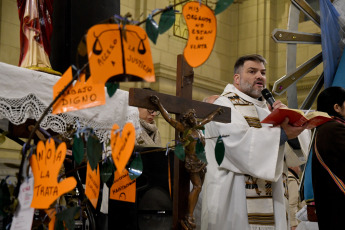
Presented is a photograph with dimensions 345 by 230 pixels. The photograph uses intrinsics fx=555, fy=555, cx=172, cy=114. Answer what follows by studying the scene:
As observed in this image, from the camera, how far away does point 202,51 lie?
1.90 metres

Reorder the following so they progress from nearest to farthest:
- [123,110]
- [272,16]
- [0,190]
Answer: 1. [0,190]
2. [123,110]
3. [272,16]

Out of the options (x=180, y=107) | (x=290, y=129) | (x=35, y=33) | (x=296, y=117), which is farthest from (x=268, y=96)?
(x=35, y=33)

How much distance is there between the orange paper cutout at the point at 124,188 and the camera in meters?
2.47

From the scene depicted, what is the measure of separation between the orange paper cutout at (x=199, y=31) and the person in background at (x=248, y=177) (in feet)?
5.28

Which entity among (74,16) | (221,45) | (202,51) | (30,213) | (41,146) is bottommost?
(30,213)

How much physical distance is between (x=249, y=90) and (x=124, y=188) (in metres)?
1.92

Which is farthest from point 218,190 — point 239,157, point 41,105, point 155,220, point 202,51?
point 202,51

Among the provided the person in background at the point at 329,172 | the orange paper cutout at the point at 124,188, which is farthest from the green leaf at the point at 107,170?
the person in background at the point at 329,172

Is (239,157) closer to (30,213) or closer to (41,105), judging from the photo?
(41,105)

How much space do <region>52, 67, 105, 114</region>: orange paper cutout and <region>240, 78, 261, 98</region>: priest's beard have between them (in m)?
2.46

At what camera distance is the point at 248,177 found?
3805 millimetres

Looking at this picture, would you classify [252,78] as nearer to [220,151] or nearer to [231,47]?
[220,151]

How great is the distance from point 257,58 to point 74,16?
1.42 m

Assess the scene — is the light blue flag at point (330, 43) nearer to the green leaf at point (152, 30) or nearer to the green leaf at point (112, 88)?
the green leaf at point (112, 88)
